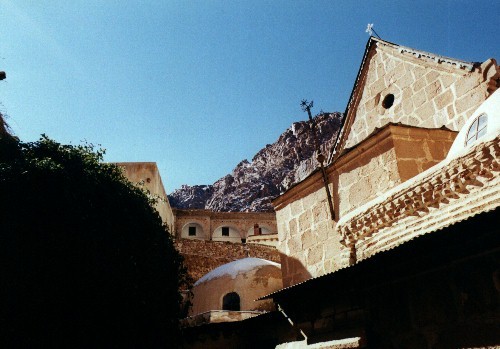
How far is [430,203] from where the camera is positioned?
199 inches

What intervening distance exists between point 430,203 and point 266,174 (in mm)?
55357

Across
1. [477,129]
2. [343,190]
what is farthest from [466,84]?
[343,190]

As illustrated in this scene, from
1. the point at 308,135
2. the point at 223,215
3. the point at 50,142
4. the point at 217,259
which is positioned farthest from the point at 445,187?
the point at 308,135

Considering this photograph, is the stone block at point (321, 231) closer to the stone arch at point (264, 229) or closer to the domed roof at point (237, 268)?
the domed roof at point (237, 268)

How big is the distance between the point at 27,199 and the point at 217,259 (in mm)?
17555

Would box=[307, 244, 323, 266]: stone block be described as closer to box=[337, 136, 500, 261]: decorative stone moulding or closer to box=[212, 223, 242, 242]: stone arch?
box=[337, 136, 500, 261]: decorative stone moulding

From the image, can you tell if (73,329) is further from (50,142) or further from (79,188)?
(50,142)

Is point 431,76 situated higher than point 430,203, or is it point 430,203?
point 431,76

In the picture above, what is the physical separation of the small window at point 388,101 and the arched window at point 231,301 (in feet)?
30.2

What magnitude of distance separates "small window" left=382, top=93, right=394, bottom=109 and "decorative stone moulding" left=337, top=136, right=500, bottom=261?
473cm

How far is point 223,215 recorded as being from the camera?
41.9 m

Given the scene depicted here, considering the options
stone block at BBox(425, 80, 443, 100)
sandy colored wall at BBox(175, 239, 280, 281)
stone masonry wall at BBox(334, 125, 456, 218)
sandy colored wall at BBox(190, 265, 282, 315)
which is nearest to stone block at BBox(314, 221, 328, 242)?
stone masonry wall at BBox(334, 125, 456, 218)

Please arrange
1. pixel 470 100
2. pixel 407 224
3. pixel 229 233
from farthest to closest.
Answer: pixel 229 233 → pixel 470 100 → pixel 407 224

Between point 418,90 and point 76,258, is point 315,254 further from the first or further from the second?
point 76,258
